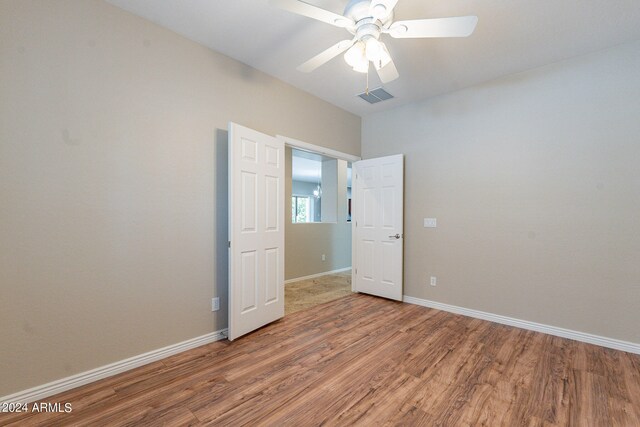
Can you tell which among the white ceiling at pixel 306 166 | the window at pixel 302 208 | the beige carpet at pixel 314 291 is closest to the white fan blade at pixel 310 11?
the beige carpet at pixel 314 291

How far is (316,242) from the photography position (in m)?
5.79

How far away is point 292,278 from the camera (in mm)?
5242

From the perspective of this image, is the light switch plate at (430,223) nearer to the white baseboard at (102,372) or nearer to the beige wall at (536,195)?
the beige wall at (536,195)

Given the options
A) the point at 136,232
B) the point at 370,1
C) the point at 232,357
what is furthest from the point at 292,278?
the point at 370,1

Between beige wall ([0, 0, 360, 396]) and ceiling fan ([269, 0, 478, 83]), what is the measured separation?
1.45 meters

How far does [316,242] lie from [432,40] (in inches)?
162

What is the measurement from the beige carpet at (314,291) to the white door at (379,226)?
0.44 m

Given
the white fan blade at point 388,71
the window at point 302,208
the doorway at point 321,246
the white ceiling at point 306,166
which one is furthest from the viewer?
the window at point 302,208

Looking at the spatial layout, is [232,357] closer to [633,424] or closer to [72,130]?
[72,130]

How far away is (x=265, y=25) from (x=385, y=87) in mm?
1713

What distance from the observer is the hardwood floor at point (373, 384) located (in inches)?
65.7

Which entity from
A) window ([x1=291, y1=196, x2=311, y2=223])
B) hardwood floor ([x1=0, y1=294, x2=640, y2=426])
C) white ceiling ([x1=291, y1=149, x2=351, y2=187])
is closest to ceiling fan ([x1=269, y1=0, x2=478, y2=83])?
hardwood floor ([x1=0, y1=294, x2=640, y2=426])

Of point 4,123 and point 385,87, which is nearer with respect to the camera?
point 4,123

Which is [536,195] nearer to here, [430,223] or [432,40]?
[430,223]
